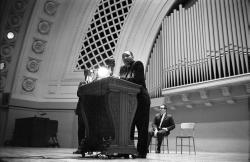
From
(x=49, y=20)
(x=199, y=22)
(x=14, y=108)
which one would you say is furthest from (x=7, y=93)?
(x=199, y=22)

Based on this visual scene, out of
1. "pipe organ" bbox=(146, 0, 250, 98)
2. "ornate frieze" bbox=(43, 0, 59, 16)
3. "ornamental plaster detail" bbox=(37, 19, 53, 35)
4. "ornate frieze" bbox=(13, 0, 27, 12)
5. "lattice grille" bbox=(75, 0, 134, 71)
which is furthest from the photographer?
"lattice grille" bbox=(75, 0, 134, 71)

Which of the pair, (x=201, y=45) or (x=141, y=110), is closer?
(x=141, y=110)

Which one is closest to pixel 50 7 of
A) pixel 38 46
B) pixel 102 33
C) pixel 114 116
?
pixel 38 46

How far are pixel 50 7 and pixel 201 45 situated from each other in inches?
177

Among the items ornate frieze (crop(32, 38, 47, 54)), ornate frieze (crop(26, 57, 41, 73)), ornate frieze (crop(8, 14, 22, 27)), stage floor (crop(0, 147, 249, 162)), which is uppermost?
ornate frieze (crop(8, 14, 22, 27))

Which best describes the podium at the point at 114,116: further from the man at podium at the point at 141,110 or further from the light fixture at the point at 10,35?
the light fixture at the point at 10,35

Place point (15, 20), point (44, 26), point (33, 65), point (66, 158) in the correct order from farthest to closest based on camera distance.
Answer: point (33, 65), point (44, 26), point (15, 20), point (66, 158)

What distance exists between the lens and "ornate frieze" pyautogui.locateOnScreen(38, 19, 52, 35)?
8.28 m

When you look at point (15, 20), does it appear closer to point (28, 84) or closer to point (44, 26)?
point (44, 26)

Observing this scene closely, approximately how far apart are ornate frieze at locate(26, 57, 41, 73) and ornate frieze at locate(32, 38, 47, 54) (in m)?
0.28

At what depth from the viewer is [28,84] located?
8.41m

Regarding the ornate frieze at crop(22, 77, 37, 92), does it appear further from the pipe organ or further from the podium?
the podium

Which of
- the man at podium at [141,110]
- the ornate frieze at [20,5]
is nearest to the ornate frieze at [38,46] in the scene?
the ornate frieze at [20,5]

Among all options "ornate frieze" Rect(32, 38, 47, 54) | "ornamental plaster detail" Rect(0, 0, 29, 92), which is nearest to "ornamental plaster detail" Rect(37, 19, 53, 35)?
"ornate frieze" Rect(32, 38, 47, 54)
